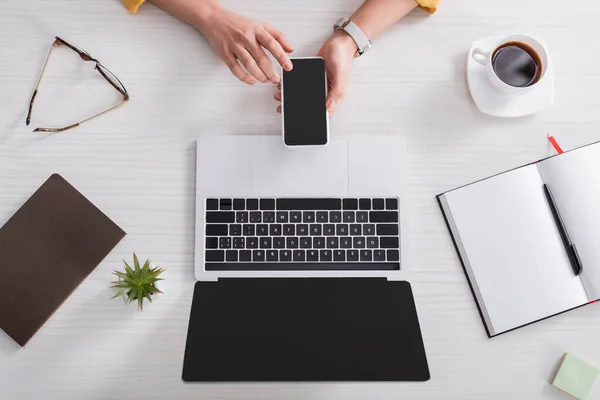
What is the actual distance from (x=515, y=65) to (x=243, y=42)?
1.58ft

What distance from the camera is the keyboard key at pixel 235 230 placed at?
0.83 m

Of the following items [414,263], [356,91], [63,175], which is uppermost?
[356,91]

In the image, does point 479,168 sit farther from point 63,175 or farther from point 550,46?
point 63,175

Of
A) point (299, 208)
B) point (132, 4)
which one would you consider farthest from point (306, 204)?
point (132, 4)

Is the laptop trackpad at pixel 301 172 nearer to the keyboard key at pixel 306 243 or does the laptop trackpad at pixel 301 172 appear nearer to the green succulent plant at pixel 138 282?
the keyboard key at pixel 306 243

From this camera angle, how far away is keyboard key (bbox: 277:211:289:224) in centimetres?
83

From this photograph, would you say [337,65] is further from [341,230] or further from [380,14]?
[341,230]

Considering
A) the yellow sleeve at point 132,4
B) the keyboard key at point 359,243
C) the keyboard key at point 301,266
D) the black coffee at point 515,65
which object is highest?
the yellow sleeve at point 132,4

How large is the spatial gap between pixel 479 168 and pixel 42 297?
2.64ft

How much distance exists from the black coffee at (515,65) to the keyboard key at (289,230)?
0.45m

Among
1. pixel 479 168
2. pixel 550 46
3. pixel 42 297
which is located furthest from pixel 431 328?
pixel 42 297

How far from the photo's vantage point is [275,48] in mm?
801

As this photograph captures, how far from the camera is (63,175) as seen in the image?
0.85 metres

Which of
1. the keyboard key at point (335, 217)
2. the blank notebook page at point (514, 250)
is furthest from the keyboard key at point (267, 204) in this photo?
the blank notebook page at point (514, 250)
